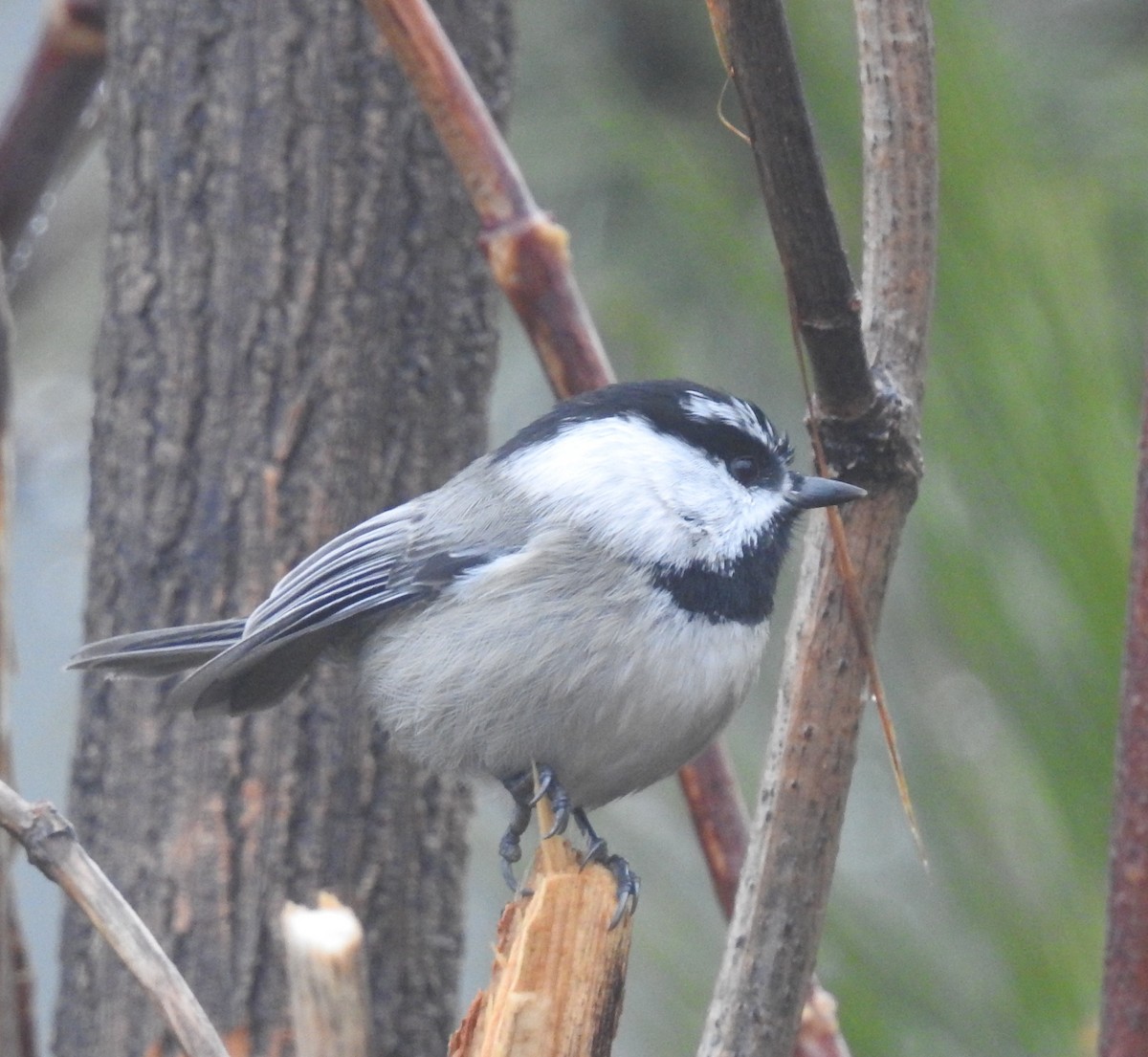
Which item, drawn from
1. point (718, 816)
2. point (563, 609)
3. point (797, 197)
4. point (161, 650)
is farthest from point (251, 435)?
point (797, 197)

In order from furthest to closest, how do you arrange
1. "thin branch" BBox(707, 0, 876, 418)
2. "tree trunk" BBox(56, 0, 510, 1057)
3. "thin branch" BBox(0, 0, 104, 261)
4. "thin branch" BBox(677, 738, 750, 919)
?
"thin branch" BBox(0, 0, 104, 261)
"tree trunk" BBox(56, 0, 510, 1057)
"thin branch" BBox(677, 738, 750, 919)
"thin branch" BBox(707, 0, 876, 418)

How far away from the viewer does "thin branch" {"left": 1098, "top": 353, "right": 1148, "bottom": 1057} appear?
0.88 m

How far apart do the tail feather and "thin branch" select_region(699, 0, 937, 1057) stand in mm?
621

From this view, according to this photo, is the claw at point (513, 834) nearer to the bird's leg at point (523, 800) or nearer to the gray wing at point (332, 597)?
Answer: the bird's leg at point (523, 800)

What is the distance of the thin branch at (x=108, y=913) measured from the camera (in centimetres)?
87

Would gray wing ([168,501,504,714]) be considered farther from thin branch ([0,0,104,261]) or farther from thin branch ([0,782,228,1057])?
thin branch ([0,0,104,261])

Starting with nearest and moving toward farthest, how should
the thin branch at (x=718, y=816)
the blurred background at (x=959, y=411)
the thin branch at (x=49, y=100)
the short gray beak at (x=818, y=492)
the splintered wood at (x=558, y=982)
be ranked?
the splintered wood at (x=558, y=982) < the short gray beak at (x=818, y=492) < the thin branch at (x=718, y=816) < the blurred background at (x=959, y=411) < the thin branch at (x=49, y=100)

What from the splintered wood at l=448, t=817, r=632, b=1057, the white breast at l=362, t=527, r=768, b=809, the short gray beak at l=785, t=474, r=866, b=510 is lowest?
the splintered wood at l=448, t=817, r=632, b=1057

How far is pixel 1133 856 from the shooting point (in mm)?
880

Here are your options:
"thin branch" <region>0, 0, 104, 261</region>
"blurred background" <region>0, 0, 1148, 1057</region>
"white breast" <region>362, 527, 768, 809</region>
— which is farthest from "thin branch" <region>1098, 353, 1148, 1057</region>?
"thin branch" <region>0, 0, 104, 261</region>

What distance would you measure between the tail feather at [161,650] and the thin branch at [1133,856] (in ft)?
2.81

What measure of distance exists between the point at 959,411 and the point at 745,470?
0.31 metres

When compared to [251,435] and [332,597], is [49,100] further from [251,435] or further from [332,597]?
[332,597]

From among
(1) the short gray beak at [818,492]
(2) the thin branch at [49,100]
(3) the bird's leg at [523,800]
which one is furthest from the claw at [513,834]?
(2) the thin branch at [49,100]
